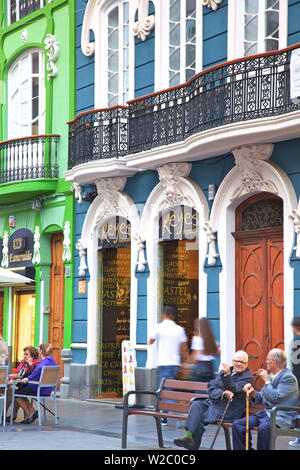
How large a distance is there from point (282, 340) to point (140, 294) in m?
3.97

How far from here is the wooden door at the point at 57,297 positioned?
2089cm

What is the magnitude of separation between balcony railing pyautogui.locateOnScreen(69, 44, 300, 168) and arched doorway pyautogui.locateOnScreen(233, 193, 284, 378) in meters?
1.66

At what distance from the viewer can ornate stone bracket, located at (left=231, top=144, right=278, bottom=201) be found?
15125 millimetres

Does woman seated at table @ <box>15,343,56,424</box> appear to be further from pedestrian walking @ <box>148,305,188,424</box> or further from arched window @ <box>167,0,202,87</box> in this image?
arched window @ <box>167,0,202,87</box>

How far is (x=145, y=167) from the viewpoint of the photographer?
17.6 m

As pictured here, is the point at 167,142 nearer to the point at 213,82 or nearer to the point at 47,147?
the point at 213,82

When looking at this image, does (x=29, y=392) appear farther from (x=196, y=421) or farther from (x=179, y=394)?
(x=196, y=421)

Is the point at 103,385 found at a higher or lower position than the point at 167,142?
lower

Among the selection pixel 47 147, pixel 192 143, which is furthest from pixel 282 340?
pixel 47 147

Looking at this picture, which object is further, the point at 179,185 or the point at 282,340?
the point at 179,185

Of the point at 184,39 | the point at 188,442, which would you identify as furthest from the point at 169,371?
the point at 184,39

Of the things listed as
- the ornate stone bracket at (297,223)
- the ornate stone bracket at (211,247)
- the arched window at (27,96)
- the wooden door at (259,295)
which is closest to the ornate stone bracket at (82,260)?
the arched window at (27,96)

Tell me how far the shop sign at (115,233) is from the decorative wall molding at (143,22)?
379 centimetres
